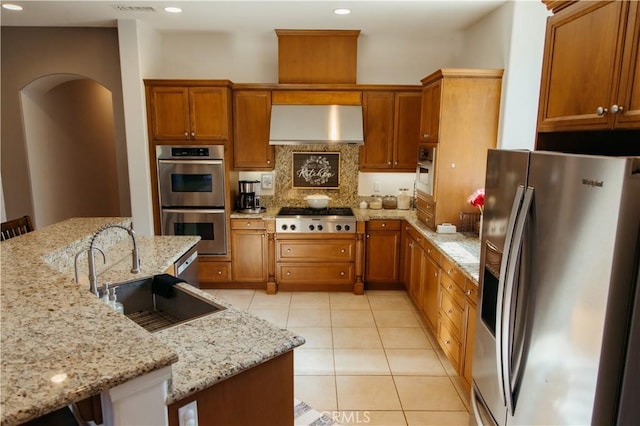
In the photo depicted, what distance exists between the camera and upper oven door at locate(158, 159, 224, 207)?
169 inches

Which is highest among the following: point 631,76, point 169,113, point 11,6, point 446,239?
point 11,6

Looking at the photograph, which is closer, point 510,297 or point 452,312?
point 510,297

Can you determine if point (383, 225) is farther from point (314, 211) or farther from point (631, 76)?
point (631, 76)

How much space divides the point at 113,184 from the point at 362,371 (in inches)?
212

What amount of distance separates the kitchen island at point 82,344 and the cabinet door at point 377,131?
2.95m

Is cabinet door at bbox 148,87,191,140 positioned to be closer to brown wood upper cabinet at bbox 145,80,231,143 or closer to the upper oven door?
brown wood upper cabinet at bbox 145,80,231,143

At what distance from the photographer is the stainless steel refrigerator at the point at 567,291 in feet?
3.72

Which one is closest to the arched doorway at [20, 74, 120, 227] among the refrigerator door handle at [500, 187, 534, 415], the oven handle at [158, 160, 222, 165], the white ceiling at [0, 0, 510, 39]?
the white ceiling at [0, 0, 510, 39]

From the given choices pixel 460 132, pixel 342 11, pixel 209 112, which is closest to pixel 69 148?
pixel 209 112

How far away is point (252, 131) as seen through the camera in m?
4.49

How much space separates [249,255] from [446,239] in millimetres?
2171

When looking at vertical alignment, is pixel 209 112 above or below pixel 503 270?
above

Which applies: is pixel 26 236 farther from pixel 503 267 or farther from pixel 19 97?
pixel 19 97

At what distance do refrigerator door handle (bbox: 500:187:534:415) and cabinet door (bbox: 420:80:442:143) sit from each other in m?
2.08
